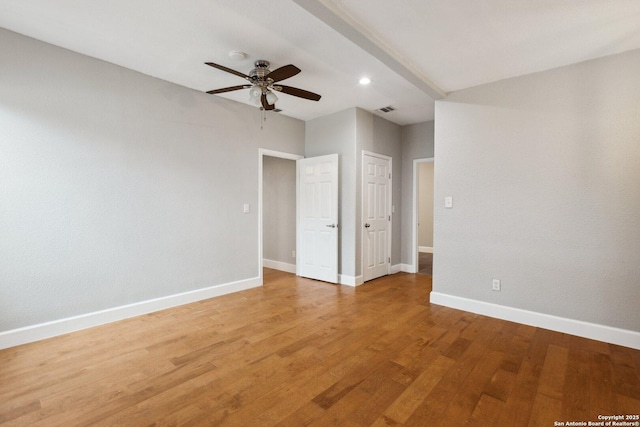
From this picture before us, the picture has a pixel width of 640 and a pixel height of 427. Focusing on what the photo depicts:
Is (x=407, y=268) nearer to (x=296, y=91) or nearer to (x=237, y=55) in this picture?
(x=296, y=91)

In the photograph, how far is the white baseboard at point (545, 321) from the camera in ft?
9.00

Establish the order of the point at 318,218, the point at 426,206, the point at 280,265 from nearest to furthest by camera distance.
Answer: the point at 318,218 → the point at 280,265 → the point at 426,206

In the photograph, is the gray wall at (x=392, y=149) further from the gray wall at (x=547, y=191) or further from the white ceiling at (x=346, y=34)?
the white ceiling at (x=346, y=34)

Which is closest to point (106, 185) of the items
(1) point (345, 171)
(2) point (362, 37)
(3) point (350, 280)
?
(2) point (362, 37)

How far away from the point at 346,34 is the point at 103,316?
366 cm

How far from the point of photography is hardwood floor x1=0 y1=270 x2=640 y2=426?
5.97 feet

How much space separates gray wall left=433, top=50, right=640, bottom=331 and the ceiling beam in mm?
809

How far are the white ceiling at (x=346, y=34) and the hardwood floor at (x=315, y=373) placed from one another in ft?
8.61

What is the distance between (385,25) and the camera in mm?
2420

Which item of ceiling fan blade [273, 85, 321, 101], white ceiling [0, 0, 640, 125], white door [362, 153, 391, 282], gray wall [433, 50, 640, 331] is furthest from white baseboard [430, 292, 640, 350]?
ceiling fan blade [273, 85, 321, 101]

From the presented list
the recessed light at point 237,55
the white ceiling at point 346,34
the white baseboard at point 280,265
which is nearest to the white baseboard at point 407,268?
the white baseboard at point 280,265

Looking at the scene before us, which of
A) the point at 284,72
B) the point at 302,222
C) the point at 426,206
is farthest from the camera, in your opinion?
the point at 426,206

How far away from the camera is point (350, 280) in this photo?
4715mm

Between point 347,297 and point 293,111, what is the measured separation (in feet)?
9.73
